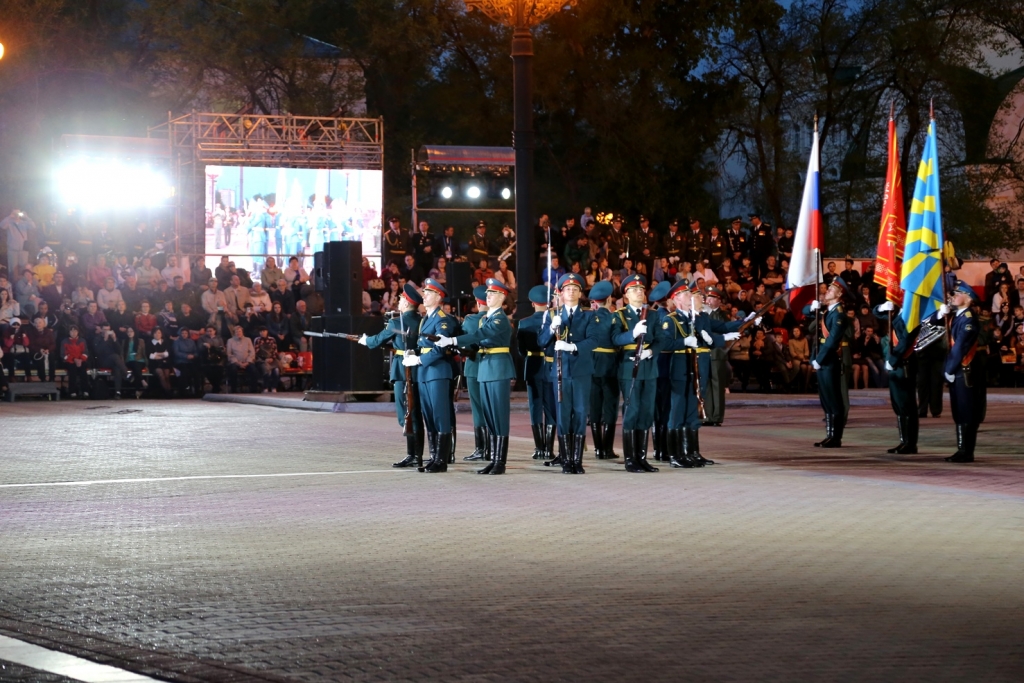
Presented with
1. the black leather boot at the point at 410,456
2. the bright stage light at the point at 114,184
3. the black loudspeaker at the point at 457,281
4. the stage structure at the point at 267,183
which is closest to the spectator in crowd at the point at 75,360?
the black loudspeaker at the point at 457,281


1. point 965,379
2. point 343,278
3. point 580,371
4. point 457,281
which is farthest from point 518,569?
point 343,278

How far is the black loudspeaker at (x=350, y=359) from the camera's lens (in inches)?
975

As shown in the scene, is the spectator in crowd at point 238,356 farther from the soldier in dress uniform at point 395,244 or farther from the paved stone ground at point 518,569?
the paved stone ground at point 518,569

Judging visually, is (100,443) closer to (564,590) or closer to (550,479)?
(550,479)

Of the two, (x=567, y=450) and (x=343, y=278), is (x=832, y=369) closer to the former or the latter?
(x=567, y=450)

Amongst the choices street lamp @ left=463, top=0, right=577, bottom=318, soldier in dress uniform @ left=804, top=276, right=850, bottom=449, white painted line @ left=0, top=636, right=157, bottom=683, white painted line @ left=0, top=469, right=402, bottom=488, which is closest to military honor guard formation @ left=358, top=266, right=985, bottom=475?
soldier in dress uniform @ left=804, top=276, right=850, bottom=449

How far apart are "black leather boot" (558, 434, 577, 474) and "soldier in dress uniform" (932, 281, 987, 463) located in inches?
168

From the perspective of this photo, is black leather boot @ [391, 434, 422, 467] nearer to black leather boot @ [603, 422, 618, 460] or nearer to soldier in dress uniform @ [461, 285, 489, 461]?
soldier in dress uniform @ [461, 285, 489, 461]

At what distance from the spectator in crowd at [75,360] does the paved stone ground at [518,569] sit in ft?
38.5

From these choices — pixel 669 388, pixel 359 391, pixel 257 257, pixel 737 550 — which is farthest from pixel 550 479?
pixel 257 257

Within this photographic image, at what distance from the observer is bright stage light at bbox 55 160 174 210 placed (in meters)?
36.5

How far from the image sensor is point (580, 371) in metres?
14.7

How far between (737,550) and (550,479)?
442cm

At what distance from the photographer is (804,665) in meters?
6.72
